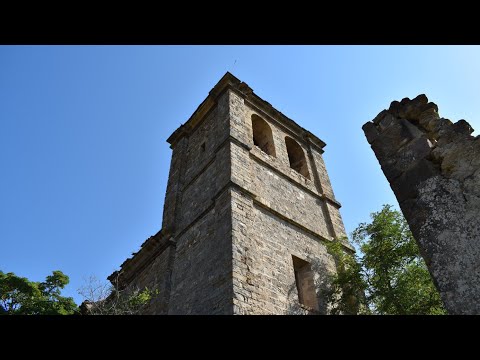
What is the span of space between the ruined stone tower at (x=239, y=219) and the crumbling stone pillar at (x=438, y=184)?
439 cm

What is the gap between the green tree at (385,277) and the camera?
7898 mm

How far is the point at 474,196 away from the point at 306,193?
931 cm

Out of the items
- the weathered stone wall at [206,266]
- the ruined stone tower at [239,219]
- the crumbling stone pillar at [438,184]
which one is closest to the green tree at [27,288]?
the ruined stone tower at [239,219]

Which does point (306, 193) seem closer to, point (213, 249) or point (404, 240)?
point (404, 240)

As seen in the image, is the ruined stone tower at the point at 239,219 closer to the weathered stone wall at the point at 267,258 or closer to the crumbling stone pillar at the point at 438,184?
the weathered stone wall at the point at 267,258

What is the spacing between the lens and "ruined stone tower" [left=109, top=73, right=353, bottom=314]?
7.77 metres

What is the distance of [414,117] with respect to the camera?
3.67 meters

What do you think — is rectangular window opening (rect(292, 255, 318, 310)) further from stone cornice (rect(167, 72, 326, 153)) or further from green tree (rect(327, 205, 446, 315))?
stone cornice (rect(167, 72, 326, 153))

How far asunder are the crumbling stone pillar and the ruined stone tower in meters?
4.39

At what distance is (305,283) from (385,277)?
1.90 metres

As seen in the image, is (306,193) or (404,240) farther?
(306,193)
